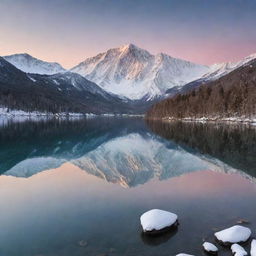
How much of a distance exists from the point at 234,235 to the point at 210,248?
1.99 m

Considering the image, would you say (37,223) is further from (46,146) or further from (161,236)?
(46,146)

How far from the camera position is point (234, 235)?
1802 cm

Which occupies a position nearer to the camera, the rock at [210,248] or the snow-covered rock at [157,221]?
the rock at [210,248]

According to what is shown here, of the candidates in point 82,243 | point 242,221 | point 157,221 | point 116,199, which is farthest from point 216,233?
point 116,199

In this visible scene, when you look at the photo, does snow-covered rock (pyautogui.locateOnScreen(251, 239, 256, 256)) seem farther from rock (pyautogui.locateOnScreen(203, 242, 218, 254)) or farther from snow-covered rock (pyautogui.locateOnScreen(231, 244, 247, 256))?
rock (pyautogui.locateOnScreen(203, 242, 218, 254))

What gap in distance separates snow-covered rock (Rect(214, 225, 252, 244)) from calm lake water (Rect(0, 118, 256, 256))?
3.51 ft

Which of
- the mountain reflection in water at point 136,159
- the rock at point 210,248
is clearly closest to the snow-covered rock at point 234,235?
the rock at point 210,248

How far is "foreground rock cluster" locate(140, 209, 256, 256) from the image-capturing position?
16.8 metres

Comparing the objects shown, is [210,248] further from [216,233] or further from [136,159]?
[136,159]

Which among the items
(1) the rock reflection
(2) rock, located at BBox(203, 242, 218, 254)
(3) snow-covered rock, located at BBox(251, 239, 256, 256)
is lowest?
(1) the rock reflection

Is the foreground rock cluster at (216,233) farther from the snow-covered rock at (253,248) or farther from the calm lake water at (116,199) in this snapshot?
the calm lake water at (116,199)

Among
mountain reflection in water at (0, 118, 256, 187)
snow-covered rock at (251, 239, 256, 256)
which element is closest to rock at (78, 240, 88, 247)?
snow-covered rock at (251, 239, 256, 256)

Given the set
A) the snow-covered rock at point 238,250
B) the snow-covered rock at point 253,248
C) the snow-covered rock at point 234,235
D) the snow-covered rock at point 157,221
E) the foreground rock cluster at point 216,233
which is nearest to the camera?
the snow-covered rock at point 253,248

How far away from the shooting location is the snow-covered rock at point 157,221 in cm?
1959
